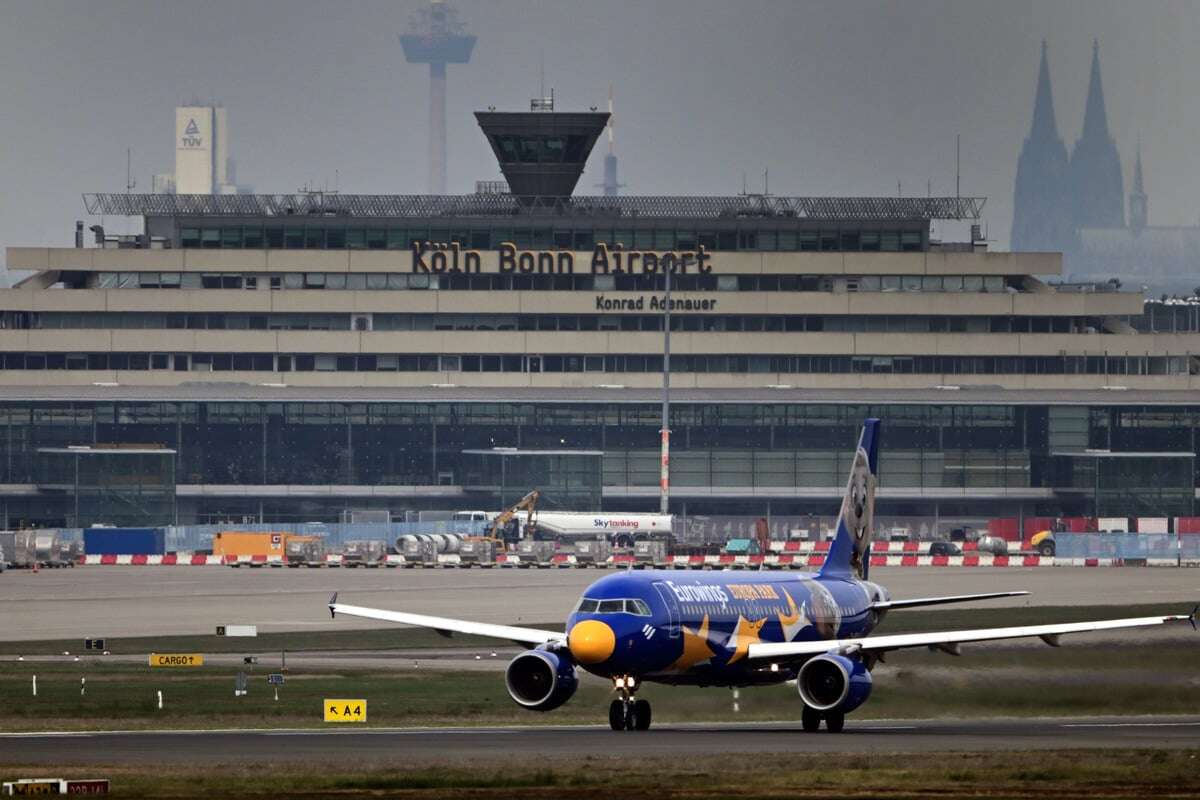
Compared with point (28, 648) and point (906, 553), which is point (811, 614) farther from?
point (906, 553)

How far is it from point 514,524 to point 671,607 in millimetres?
133588

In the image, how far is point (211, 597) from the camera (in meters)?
118

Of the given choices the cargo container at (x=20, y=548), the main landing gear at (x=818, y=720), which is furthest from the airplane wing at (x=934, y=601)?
the cargo container at (x=20, y=548)

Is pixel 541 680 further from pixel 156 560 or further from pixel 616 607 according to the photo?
pixel 156 560

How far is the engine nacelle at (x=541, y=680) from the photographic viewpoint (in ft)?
166

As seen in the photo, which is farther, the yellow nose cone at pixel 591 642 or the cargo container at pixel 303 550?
the cargo container at pixel 303 550

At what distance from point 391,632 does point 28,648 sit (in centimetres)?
1704

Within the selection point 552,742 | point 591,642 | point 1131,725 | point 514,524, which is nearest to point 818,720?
point 591,642

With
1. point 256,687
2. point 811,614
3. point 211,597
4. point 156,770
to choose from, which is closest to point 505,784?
point 156,770

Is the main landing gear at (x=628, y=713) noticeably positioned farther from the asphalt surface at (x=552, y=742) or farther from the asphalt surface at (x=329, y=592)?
Result: the asphalt surface at (x=329, y=592)

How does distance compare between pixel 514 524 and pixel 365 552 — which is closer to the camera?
pixel 365 552

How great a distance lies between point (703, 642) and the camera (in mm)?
52719

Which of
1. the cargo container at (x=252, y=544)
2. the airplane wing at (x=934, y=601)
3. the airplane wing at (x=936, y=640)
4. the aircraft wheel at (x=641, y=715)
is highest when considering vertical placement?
the airplane wing at (x=934, y=601)

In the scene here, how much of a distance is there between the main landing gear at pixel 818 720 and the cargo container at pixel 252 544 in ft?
356
